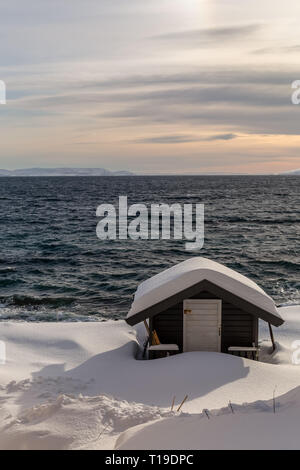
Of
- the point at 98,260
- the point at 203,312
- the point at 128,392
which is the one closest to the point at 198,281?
the point at 203,312

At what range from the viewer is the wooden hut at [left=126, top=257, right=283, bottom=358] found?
1523 centimetres

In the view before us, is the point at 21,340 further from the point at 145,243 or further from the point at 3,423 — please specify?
the point at 145,243

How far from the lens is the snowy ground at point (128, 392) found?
7.49m

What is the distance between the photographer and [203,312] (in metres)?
15.8

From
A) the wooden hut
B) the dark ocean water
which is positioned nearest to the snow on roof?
the wooden hut

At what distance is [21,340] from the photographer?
1808 cm

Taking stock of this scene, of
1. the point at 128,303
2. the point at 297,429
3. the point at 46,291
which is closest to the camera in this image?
the point at 297,429

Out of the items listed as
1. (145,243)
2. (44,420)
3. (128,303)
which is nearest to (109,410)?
(44,420)

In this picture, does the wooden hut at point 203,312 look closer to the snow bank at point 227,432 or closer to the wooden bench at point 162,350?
the wooden bench at point 162,350

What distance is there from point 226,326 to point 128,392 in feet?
14.6

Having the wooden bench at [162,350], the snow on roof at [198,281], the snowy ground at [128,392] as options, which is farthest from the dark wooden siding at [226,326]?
A: the snowy ground at [128,392]

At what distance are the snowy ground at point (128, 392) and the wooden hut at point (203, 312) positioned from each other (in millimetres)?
987

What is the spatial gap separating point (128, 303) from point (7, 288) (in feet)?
26.2

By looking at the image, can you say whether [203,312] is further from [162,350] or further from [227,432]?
[227,432]
